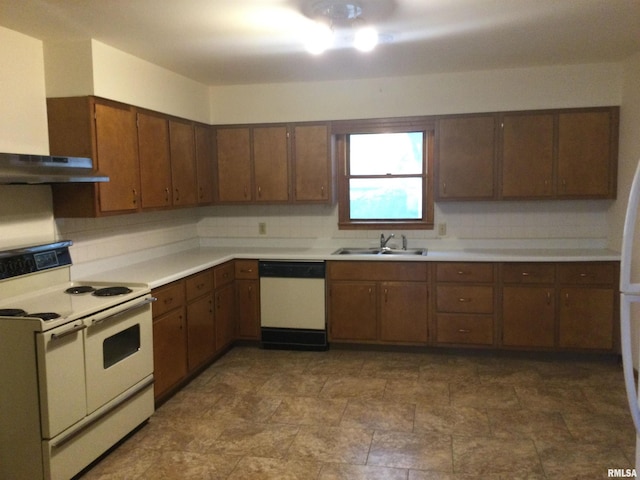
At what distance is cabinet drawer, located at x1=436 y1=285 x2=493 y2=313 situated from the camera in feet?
14.6

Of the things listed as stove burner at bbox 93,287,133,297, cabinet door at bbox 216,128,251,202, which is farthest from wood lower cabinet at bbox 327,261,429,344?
stove burner at bbox 93,287,133,297

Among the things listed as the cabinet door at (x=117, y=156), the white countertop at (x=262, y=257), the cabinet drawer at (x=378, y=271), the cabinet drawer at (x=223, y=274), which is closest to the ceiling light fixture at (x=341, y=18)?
the cabinet door at (x=117, y=156)

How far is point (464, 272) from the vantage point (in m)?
4.45

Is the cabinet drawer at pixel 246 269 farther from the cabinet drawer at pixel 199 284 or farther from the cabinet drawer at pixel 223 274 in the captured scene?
the cabinet drawer at pixel 199 284

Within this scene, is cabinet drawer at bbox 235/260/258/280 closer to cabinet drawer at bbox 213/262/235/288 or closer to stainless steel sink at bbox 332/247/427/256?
cabinet drawer at bbox 213/262/235/288

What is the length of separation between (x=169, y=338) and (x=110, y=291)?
639 millimetres

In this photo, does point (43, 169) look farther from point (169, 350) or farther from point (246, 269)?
point (246, 269)

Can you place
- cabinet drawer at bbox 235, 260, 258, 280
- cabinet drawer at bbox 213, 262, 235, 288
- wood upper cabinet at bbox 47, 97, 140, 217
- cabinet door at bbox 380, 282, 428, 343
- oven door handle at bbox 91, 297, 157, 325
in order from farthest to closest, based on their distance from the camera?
1. cabinet drawer at bbox 235, 260, 258, 280
2. cabinet door at bbox 380, 282, 428, 343
3. cabinet drawer at bbox 213, 262, 235, 288
4. wood upper cabinet at bbox 47, 97, 140, 217
5. oven door handle at bbox 91, 297, 157, 325

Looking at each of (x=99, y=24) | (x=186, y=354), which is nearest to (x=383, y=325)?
(x=186, y=354)

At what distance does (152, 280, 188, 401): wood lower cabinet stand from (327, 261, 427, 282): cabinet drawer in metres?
1.40

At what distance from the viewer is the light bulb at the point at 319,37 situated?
308cm

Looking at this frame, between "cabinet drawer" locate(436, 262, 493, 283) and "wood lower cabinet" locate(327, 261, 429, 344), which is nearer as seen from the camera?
"cabinet drawer" locate(436, 262, 493, 283)

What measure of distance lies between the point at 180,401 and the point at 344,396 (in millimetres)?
1139

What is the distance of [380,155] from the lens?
507 centimetres
